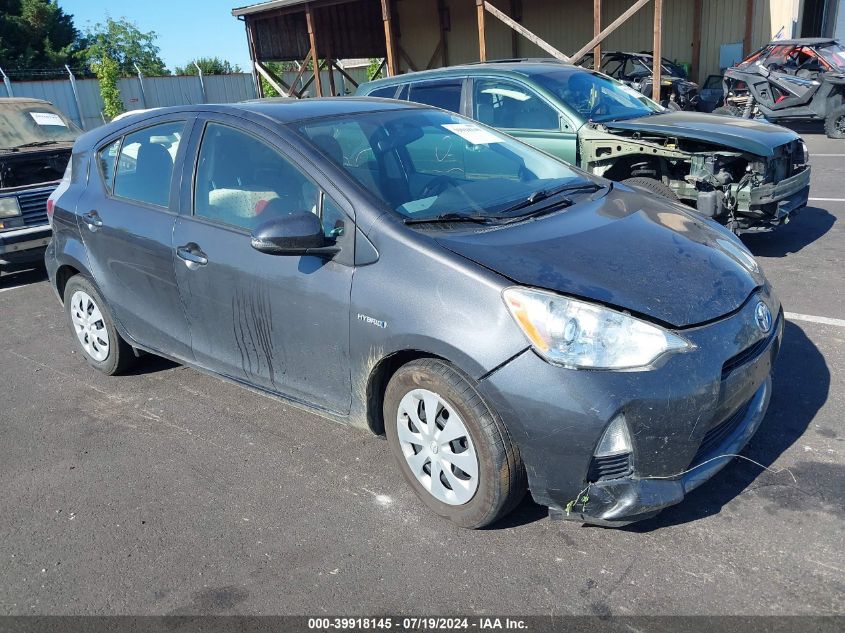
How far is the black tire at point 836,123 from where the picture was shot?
13562mm

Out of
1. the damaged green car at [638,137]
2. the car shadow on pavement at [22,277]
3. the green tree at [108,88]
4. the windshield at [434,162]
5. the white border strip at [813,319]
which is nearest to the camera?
the windshield at [434,162]

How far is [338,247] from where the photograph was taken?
122 inches

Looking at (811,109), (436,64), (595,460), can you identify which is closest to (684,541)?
(595,460)

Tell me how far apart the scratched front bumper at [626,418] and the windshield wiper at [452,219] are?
82 cm

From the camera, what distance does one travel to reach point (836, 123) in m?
13.7

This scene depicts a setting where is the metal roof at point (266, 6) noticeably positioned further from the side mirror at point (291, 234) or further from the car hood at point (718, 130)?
the side mirror at point (291, 234)

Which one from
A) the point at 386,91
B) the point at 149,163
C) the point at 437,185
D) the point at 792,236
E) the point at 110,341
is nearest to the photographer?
the point at 437,185

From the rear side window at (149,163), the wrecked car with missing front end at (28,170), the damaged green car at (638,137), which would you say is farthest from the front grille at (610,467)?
the wrecked car with missing front end at (28,170)

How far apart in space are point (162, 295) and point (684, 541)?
2.96 metres

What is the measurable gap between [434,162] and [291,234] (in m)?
1.01

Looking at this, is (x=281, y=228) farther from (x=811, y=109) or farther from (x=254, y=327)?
(x=811, y=109)

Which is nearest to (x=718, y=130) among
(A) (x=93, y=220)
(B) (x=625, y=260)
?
(B) (x=625, y=260)

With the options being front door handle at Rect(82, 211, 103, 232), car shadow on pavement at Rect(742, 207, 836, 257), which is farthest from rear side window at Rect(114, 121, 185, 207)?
car shadow on pavement at Rect(742, 207, 836, 257)

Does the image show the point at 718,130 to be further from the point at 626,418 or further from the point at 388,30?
the point at 388,30
